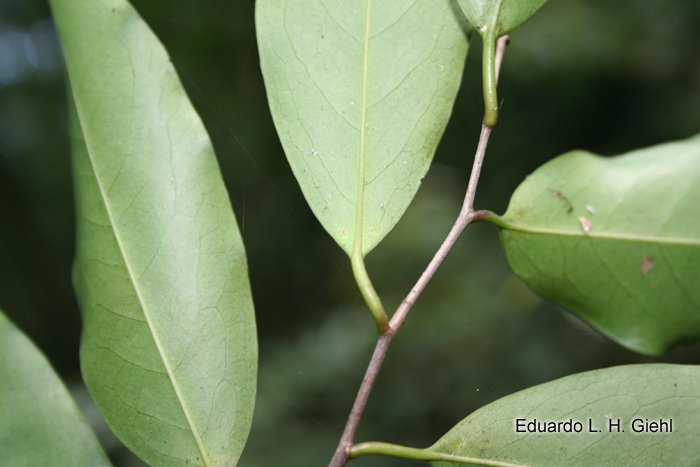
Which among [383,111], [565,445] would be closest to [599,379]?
[565,445]

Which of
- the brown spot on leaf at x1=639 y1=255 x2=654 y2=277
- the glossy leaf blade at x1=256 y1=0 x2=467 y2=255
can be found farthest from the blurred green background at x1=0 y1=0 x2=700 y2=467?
the brown spot on leaf at x1=639 y1=255 x2=654 y2=277

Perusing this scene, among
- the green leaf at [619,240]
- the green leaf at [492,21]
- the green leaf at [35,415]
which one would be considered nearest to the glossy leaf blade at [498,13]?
the green leaf at [492,21]

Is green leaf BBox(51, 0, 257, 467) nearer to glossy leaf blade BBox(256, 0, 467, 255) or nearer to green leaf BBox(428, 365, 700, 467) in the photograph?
glossy leaf blade BBox(256, 0, 467, 255)

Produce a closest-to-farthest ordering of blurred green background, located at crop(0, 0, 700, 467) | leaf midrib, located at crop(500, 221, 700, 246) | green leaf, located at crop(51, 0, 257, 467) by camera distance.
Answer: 1. leaf midrib, located at crop(500, 221, 700, 246)
2. green leaf, located at crop(51, 0, 257, 467)
3. blurred green background, located at crop(0, 0, 700, 467)

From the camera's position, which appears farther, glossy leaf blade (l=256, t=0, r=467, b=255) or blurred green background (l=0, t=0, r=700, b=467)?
blurred green background (l=0, t=0, r=700, b=467)

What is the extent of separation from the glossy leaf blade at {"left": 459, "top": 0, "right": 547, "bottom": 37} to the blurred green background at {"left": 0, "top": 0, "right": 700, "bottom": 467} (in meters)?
1.18

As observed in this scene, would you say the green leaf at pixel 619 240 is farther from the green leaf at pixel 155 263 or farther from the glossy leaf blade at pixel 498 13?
the green leaf at pixel 155 263

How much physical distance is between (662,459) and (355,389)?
5.59 feet

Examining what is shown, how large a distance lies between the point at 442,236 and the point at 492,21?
1586mm

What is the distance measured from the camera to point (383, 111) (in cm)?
53

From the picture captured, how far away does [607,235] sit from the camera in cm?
45

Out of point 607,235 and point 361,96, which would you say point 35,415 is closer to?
point 361,96

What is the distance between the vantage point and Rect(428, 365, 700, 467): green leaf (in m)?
0.44

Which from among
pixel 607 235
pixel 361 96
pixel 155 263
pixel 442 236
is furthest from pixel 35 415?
pixel 442 236
